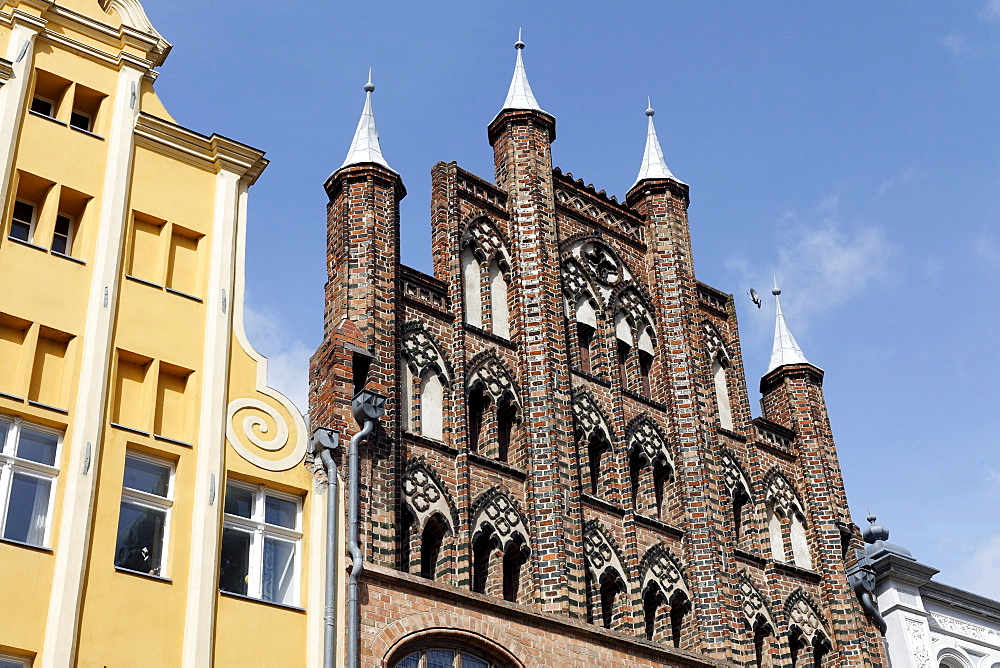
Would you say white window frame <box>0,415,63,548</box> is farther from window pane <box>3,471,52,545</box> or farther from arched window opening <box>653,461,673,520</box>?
arched window opening <box>653,461,673,520</box>

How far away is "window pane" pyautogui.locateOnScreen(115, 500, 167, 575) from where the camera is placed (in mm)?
14422

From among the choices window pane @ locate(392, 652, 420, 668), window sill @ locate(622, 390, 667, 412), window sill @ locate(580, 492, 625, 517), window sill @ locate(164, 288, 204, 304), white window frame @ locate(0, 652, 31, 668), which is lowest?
white window frame @ locate(0, 652, 31, 668)

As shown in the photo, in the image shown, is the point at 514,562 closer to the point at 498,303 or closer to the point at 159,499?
the point at 498,303

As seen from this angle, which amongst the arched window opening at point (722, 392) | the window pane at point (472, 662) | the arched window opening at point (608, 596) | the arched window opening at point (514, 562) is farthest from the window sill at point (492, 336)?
the window pane at point (472, 662)

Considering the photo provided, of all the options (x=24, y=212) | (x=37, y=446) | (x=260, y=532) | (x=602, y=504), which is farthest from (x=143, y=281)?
(x=602, y=504)

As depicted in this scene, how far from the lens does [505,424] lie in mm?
19922

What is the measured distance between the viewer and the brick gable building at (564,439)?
17.4 meters

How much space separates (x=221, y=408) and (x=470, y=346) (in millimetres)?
4846

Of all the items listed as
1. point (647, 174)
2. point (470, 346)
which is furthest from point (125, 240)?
point (647, 174)

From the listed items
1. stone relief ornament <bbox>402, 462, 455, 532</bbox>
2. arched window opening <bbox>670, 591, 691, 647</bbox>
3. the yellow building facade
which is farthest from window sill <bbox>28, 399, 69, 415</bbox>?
arched window opening <bbox>670, 591, 691, 647</bbox>

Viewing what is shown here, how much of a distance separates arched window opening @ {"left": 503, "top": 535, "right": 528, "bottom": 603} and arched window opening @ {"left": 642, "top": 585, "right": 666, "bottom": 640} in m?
2.10

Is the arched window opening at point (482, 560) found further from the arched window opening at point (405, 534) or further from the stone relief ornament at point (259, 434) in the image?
the stone relief ornament at point (259, 434)

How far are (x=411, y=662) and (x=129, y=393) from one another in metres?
4.55

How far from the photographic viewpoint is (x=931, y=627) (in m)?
22.5
